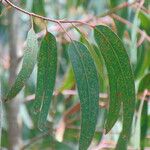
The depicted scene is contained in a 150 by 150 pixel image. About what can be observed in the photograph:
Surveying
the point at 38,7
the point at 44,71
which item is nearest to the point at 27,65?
the point at 44,71

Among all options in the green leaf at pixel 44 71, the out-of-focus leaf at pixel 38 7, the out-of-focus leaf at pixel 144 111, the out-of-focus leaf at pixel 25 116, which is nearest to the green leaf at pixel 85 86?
the green leaf at pixel 44 71

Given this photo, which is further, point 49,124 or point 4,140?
point 4,140

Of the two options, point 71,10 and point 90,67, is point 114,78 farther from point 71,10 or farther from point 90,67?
point 71,10

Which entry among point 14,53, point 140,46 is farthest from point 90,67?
point 14,53

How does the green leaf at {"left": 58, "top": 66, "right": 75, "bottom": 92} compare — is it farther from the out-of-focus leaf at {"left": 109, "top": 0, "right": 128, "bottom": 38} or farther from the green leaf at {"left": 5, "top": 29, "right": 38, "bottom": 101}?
the green leaf at {"left": 5, "top": 29, "right": 38, "bottom": 101}

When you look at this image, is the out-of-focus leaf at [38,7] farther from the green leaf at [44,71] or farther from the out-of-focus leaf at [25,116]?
the out-of-focus leaf at [25,116]

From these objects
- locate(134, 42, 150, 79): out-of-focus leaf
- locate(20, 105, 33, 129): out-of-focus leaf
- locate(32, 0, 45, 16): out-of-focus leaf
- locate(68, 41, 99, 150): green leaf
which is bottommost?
locate(20, 105, 33, 129): out-of-focus leaf

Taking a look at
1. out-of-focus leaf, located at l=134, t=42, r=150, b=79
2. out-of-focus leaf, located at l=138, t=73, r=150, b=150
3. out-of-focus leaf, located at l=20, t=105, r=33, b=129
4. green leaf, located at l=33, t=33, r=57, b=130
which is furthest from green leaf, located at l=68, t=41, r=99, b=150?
out-of-focus leaf, located at l=20, t=105, r=33, b=129
